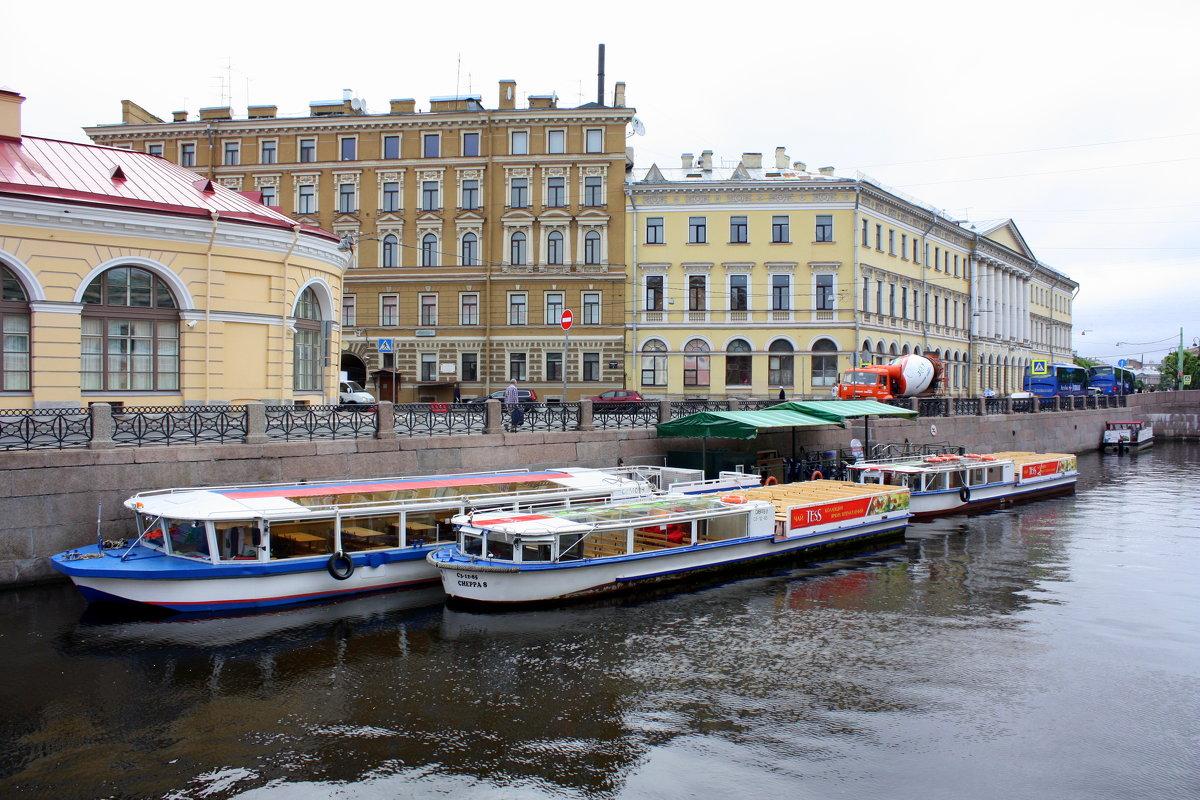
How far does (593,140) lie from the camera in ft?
139

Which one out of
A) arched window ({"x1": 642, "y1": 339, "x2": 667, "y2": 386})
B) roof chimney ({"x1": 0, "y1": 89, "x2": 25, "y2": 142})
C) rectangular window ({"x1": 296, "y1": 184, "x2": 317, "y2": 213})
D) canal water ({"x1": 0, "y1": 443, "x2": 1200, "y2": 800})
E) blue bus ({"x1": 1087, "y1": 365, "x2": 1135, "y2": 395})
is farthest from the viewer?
blue bus ({"x1": 1087, "y1": 365, "x2": 1135, "y2": 395})

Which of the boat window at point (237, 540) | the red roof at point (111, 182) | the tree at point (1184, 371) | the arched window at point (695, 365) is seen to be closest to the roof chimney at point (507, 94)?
the arched window at point (695, 365)

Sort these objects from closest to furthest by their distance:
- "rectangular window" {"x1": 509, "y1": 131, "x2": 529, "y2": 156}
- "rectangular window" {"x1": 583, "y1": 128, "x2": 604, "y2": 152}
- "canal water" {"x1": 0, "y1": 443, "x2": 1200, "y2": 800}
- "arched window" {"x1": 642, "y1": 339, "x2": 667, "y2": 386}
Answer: "canal water" {"x1": 0, "y1": 443, "x2": 1200, "y2": 800} → "rectangular window" {"x1": 583, "y1": 128, "x2": 604, "y2": 152} → "rectangular window" {"x1": 509, "y1": 131, "x2": 529, "y2": 156} → "arched window" {"x1": 642, "y1": 339, "x2": 667, "y2": 386}

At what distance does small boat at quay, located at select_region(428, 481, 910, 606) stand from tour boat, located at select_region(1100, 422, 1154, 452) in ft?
119

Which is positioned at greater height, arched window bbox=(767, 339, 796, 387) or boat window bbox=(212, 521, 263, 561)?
arched window bbox=(767, 339, 796, 387)

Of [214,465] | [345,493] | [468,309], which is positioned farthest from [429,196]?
[345,493]

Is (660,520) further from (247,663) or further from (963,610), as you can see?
(247,663)

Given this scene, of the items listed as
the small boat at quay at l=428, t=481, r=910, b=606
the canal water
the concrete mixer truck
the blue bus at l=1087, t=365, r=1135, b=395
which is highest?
the blue bus at l=1087, t=365, r=1135, b=395

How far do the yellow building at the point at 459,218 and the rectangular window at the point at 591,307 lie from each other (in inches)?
2.1

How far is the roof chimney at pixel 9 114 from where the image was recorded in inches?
843

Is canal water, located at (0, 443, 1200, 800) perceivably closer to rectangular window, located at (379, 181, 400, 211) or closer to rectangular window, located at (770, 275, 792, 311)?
rectangular window, located at (770, 275, 792, 311)

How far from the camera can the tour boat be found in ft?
160

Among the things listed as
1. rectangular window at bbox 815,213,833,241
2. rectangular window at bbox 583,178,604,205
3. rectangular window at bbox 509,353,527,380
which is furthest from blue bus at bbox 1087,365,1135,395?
rectangular window at bbox 509,353,527,380

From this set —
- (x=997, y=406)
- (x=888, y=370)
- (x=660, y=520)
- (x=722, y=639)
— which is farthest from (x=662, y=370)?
(x=722, y=639)
